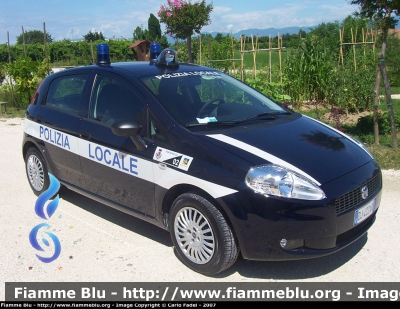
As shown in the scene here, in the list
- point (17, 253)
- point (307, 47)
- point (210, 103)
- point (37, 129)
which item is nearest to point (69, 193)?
point (37, 129)

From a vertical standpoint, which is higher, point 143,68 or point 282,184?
point 143,68

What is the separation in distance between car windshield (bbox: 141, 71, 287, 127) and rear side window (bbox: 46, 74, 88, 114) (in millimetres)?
962

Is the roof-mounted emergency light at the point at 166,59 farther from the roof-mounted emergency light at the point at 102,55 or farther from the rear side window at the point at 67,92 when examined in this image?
the rear side window at the point at 67,92

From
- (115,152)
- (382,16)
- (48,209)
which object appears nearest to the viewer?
(115,152)

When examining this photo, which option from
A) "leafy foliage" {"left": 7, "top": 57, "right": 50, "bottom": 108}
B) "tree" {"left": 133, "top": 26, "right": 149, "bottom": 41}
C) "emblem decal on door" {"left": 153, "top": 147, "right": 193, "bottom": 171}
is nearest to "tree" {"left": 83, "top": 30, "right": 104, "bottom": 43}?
"tree" {"left": 133, "top": 26, "right": 149, "bottom": 41}

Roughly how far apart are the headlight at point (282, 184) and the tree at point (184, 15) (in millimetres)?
8943

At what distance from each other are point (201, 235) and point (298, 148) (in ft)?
3.56

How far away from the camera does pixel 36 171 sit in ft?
19.3

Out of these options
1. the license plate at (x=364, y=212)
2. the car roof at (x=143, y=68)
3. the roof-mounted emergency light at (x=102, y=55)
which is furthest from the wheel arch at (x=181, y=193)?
the roof-mounted emergency light at (x=102, y=55)

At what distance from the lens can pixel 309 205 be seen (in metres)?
3.34

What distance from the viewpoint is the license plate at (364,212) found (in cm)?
364

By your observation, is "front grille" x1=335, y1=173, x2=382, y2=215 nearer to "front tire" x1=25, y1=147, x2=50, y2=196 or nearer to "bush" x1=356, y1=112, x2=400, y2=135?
"front tire" x1=25, y1=147, x2=50, y2=196

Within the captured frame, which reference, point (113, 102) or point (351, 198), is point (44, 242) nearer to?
point (113, 102)

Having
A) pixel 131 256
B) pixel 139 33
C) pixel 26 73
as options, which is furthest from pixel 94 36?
pixel 131 256
